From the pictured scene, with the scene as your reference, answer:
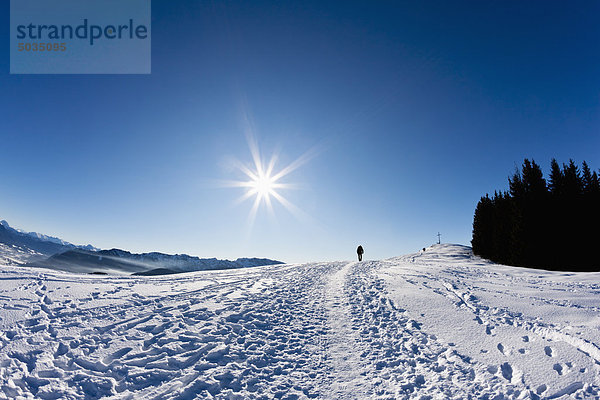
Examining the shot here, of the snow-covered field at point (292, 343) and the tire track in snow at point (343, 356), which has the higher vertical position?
the snow-covered field at point (292, 343)

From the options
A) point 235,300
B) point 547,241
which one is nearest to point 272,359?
point 235,300

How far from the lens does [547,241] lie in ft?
89.7

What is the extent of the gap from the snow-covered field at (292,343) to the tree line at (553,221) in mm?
22875

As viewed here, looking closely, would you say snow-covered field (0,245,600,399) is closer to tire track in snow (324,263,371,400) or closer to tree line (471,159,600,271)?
tire track in snow (324,263,371,400)

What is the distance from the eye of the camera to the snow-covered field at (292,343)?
15.2 ft

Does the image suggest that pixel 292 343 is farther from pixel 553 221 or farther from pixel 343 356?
Result: pixel 553 221

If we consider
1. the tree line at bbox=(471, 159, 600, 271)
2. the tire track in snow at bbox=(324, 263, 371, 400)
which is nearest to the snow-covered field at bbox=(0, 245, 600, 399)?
the tire track in snow at bbox=(324, 263, 371, 400)

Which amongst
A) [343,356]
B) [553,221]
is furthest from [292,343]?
[553,221]

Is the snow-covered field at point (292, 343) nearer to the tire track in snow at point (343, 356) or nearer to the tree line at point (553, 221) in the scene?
the tire track in snow at point (343, 356)

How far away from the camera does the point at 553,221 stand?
2783 cm

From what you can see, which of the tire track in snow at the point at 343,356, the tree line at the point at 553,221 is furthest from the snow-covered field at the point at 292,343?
the tree line at the point at 553,221

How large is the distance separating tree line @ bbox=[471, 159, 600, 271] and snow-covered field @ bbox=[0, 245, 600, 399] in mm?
22875

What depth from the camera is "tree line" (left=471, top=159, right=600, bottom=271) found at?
26372 mm

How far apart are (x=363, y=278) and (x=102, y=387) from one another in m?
12.2
